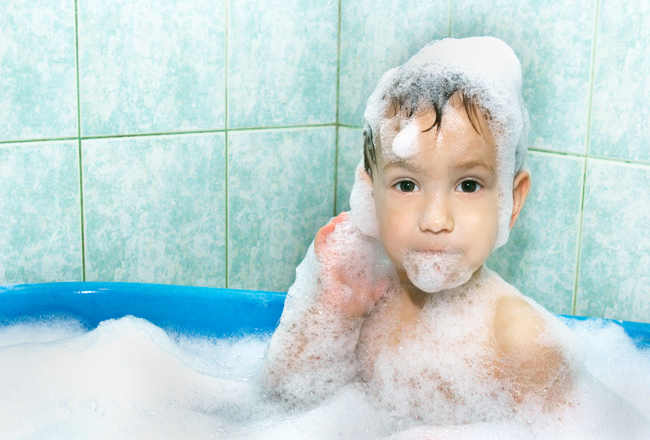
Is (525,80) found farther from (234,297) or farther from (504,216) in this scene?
(234,297)

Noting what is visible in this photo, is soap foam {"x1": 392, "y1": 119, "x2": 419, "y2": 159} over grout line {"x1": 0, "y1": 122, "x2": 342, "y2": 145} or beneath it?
over

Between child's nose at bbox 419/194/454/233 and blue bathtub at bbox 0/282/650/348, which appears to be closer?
child's nose at bbox 419/194/454/233

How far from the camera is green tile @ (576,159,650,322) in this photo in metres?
1.36

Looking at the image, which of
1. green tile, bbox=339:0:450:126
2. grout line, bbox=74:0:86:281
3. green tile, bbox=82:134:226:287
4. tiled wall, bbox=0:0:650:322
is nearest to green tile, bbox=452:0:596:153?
tiled wall, bbox=0:0:650:322

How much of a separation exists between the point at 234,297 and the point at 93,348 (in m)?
0.27

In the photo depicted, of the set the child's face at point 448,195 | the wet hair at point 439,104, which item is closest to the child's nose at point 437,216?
the child's face at point 448,195

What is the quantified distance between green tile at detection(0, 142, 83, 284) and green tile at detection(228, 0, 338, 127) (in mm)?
386

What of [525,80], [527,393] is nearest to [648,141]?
[525,80]

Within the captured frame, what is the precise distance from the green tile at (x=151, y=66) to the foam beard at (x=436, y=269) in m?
0.71

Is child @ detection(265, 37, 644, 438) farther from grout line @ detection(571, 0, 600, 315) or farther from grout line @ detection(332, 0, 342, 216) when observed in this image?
grout line @ detection(332, 0, 342, 216)

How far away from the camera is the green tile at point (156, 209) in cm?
159

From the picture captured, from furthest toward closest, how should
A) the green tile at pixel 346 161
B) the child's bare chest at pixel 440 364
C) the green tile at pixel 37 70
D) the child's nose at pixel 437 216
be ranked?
the green tile at pixel 346 161
the green tile at pixel 37 70
the child's bare chest at pixel 440 364
the child's nose at pixel 437 216

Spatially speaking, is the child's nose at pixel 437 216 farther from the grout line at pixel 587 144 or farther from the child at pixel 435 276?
the grout line at pixel 587 144

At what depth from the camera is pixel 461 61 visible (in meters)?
1.15
